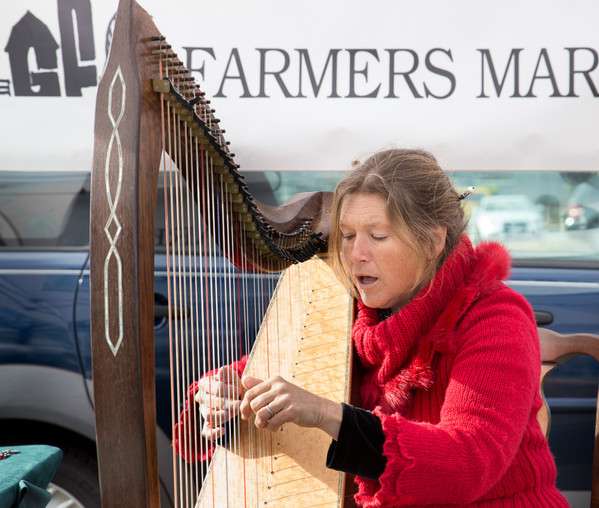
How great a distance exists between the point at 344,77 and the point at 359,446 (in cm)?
160

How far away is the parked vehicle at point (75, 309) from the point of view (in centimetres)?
262

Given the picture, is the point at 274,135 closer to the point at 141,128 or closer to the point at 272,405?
the point at 272,405

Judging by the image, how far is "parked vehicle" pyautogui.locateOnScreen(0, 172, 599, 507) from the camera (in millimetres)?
2625

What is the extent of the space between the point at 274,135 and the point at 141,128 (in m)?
1.91

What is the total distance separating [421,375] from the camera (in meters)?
1.59

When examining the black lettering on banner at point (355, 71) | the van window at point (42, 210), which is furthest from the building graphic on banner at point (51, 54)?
the black lettering on banner at point (355, 71)

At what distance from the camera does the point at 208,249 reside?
1.30 metres

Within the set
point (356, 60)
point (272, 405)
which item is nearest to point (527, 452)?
point (272, 405)

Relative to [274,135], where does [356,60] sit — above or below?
above

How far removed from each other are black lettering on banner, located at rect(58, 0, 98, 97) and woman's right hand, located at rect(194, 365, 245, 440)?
150 cm

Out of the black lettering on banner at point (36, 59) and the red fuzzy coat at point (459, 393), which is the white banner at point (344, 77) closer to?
the black lettering on banner at point (36, 59)

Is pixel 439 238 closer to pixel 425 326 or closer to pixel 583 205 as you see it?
pixel 425 326

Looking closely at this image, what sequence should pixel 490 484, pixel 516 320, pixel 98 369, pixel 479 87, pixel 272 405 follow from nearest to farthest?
pixel 98 369
pixel 272 405
pixel 490 484
pixel 516 320
pixel 479 87

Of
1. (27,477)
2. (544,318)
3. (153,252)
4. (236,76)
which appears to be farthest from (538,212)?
(153,252)
